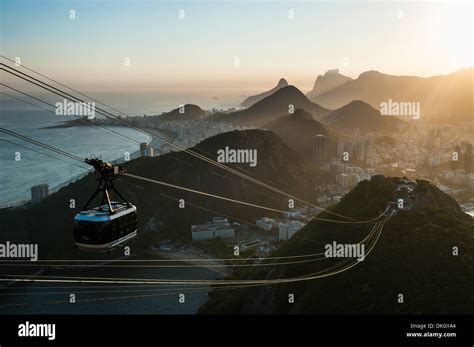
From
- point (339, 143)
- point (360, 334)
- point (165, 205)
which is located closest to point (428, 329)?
point (360, 334)

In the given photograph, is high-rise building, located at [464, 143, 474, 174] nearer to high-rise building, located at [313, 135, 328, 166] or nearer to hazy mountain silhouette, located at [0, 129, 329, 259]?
high-rise building, located at [313, 135, 328, 166]

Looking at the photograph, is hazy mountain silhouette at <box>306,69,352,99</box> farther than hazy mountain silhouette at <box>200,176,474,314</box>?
Yes

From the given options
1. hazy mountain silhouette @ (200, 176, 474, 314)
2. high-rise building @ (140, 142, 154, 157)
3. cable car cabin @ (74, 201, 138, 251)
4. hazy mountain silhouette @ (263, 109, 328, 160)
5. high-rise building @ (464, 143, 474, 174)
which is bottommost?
hazy mountain silhouette @ (200, 176, 474, 314)

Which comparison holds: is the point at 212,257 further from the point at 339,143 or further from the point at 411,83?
the point at 411,83

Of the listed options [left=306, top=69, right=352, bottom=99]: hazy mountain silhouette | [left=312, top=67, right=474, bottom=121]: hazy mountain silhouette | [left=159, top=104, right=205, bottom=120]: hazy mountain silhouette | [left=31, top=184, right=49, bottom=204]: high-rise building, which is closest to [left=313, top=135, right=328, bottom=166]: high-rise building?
[left=31, top=184, right=49, bottom=204]: high-rise building

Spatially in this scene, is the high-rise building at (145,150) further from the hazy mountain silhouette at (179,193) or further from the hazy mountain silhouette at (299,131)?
the hazy mountain silhouette at (299,131)

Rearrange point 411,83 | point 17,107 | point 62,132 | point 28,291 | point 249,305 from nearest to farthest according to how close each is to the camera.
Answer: point 249,305, point 28,291, point 62,132, point 17,107, point 411,83
